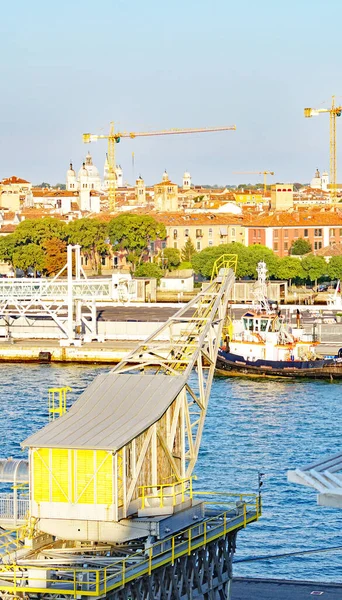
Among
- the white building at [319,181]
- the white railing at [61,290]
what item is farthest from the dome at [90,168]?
the white railing at [61,290]

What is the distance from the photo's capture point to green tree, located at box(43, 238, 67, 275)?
70.8m

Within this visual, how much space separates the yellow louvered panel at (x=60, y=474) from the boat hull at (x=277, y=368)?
83.2ft

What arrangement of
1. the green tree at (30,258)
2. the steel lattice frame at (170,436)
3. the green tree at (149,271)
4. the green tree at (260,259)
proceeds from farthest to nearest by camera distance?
the green tree at (30,258)
the green tree at (149,271)
the green tree at (260,259)
the steel lattice frame at (170,436)

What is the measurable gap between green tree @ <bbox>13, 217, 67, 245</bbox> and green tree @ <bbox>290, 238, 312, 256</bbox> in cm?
1068

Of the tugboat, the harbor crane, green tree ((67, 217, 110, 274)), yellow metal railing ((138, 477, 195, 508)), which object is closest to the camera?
the harbor crane

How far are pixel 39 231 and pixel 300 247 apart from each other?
1207cm

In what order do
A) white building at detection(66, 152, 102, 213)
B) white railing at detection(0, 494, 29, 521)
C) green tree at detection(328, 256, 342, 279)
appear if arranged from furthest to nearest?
white building at detection(66, 152, 102, 213)
green tree at detection(328, 256, 342, 279)
white railing at detection(0, 494, 29, 521)

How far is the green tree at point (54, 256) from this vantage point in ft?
232

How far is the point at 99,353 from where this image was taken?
42.7 metres

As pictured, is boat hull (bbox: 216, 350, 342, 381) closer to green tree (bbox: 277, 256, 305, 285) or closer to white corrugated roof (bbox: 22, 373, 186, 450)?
white corrugated roof (bbox: 22, 373, 186, 450)

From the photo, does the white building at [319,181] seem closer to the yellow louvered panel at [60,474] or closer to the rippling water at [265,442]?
the rippling water at [265,442]

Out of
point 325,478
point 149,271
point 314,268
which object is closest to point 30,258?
point 149,271

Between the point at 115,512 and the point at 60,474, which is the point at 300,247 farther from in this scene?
the point at 115,512

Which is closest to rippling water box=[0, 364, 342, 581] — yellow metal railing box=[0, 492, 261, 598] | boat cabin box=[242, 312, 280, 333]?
boat cabin box=[242, 312, 280, 333]
